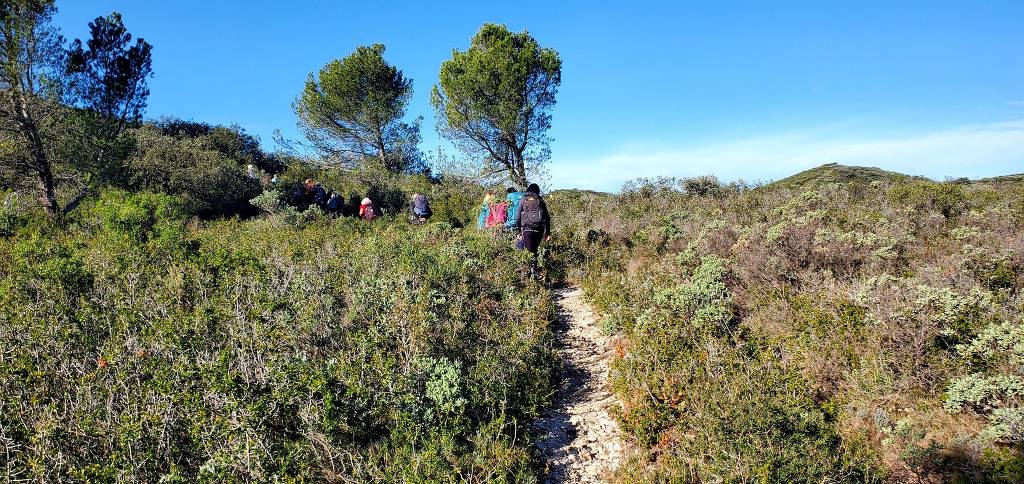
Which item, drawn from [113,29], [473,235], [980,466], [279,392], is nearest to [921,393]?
[980,466]

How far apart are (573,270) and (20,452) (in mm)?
8058

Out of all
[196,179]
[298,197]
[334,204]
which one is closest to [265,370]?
[334,204]

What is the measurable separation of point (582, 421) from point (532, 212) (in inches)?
192

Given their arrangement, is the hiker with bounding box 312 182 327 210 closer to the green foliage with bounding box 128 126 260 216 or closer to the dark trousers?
the green foliage with bounding box 128 126 260 216

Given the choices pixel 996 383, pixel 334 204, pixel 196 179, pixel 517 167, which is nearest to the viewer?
pixel 996 383

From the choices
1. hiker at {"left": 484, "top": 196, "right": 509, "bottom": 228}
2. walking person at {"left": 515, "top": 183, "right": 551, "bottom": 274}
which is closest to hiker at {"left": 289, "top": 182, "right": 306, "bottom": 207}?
hiker at {"left": 484, "top": 196, "right": 509, "bottom": 228}

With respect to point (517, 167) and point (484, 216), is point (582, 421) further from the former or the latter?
point (517, 167)

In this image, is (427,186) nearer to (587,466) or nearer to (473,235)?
(473,235)

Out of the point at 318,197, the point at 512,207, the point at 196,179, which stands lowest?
the point at 512,207

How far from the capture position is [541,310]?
6.90 meters

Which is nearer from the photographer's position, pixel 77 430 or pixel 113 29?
pixel 77 430

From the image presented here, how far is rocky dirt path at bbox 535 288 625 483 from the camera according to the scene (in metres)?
4.03

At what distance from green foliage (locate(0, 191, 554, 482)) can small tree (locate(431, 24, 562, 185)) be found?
17207 millimetres

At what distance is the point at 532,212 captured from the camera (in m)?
8.99
